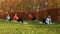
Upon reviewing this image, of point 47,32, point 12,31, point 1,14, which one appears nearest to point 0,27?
point 12,31

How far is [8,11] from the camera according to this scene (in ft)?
63.2

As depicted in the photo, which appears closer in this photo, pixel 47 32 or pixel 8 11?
pixel 47 32

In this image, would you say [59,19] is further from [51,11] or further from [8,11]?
[8,11]

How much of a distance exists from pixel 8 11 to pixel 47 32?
25.5 feet

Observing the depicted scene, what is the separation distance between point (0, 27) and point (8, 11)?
6.34 meters

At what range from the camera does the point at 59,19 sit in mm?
18125

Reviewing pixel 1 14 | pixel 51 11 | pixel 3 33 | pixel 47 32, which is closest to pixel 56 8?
pixel 51 11

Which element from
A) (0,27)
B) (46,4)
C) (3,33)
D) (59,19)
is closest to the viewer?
(3,33)

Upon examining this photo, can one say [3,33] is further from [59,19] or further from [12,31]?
[59,19]

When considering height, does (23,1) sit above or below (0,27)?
above

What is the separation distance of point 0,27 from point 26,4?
7.33 metres

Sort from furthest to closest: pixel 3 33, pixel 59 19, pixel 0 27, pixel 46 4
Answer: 1. pixel 46 4
2. pixel 59 19
3. pixel 0 27
4. pixel 3 33

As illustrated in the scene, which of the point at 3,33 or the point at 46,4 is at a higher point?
the point at 46,4

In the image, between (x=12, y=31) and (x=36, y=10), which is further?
(x=36, y=10)
